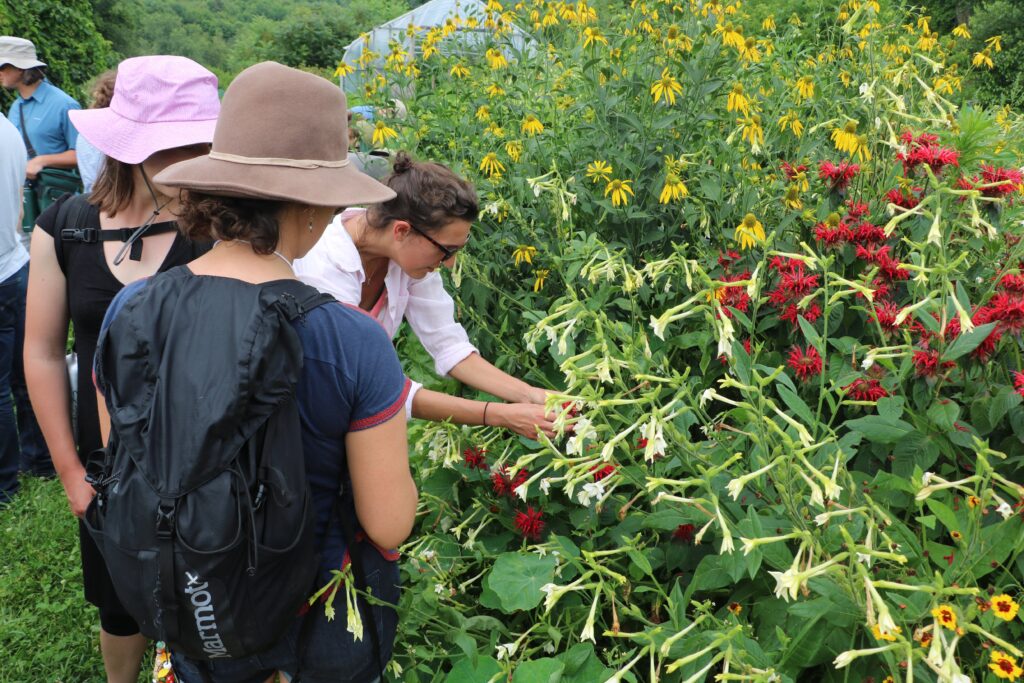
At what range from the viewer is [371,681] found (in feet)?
5.39

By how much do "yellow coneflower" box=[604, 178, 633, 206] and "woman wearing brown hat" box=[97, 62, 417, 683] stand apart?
3.24 ft

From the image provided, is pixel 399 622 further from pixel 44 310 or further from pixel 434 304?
pixel 44 310

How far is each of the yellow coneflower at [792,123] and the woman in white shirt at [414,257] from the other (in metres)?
0.90

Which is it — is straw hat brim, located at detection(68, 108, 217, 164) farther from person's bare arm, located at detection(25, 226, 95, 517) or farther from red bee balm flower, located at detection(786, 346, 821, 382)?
red bee balm flower, located at detection(786, 346, 821, 382)

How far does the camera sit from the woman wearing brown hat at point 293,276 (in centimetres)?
137

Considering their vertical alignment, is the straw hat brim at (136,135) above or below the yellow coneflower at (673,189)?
above

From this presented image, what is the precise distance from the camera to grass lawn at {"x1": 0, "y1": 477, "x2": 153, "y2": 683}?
297 centimetres

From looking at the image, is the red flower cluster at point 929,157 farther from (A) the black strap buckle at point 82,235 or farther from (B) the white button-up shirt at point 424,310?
(A) the black strap buckle at point 82,235

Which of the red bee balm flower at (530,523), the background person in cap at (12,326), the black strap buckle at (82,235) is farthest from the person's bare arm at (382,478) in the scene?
the background person in cap at (12,326)

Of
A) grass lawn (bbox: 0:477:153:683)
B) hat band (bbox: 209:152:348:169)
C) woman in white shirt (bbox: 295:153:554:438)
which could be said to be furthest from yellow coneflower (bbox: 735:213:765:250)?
grass lawn (bbox: 0:477:153:683)

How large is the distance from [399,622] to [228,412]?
2.47 ft

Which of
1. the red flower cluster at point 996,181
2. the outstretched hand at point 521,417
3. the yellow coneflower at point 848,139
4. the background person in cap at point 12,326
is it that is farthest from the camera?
the background person in cap at point 12,326

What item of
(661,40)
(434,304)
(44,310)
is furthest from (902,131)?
(44,310)

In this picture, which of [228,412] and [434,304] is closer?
[228,412]
